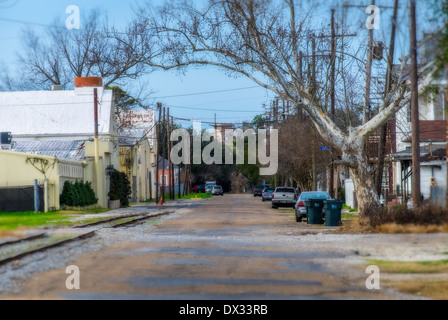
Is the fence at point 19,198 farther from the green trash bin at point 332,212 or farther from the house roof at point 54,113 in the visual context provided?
the green trash bin at point 332,212

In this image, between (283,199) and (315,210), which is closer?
(315,210)

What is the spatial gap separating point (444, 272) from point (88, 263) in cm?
704

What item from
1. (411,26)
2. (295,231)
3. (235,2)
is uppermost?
(235,2)

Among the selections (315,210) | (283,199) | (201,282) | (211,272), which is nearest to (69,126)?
(283,199)

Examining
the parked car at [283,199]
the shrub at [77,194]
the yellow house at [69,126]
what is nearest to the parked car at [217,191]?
the yellow house at [69,126]

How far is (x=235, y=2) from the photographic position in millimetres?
25188

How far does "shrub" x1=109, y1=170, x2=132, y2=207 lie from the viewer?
50.5 metres

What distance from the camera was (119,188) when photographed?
51375 millimetres

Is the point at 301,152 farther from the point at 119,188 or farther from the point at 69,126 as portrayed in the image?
the point at 69,126

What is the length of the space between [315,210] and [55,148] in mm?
26374

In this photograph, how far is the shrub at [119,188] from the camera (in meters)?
50.5

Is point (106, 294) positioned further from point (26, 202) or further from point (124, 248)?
point (26, 202)
